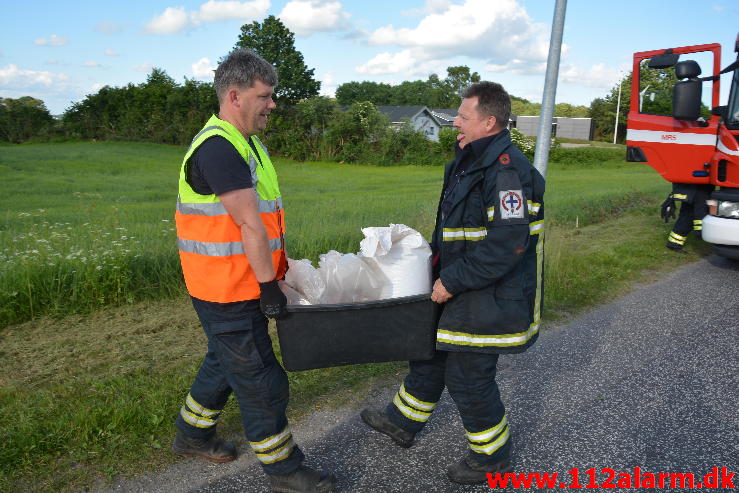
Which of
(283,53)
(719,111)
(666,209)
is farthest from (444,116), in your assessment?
(719,111)

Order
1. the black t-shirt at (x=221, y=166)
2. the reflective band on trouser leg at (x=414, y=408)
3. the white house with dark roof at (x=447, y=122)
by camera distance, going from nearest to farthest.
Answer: the black t-shirt at (x=221, y=166)
the reflective band on trouser leg at (x=414, y=408)
the white house with dark roof at (x=447, y=122)

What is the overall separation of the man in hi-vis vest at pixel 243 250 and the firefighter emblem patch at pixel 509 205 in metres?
1.01

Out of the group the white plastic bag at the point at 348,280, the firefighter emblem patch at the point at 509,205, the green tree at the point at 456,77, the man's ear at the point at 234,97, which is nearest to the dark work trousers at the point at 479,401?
the white plastic bag at the point at 348,280

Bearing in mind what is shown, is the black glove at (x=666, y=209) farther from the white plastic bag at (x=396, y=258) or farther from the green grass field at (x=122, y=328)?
the white plastic bag at (x=396, y=258)

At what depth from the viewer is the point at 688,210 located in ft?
26.5

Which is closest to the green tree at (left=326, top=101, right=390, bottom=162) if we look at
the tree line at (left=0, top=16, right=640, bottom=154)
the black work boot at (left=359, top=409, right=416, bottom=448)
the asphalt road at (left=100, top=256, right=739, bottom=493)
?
the tree line at (left=0, top=16, right=640, bottom=154)

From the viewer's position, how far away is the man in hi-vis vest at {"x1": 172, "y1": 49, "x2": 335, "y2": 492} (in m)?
2.41

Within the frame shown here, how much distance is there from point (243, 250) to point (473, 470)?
156cm

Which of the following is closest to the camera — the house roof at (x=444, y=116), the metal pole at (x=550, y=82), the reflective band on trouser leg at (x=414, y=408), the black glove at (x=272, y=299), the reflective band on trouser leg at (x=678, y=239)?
the black glove at (x=272, y=299)

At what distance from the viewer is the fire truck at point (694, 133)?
678 cm

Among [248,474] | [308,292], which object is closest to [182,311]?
[248,474]

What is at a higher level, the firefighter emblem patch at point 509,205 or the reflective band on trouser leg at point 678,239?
the firefighter emblem patch at point 509,205

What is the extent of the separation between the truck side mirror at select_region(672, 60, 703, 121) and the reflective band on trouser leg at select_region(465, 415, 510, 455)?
5.70m

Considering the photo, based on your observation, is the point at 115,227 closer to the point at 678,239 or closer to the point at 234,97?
the point at 234,97
